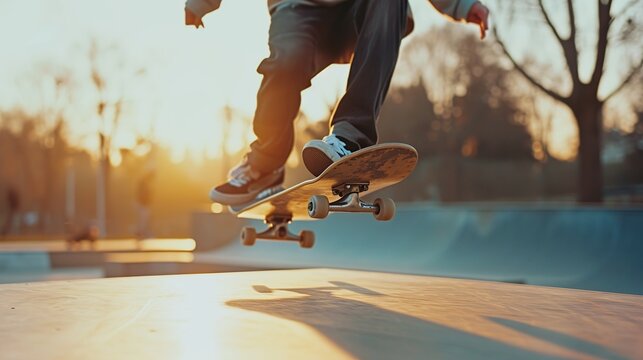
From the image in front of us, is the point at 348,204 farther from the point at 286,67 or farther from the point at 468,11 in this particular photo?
the point at 468,11

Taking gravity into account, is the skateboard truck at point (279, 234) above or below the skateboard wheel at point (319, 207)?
below

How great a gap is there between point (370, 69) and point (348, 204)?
61 cm

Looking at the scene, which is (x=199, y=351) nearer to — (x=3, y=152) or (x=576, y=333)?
(x=576, y=333)

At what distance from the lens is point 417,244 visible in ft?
26.5

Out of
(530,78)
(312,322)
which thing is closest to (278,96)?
(312,322)

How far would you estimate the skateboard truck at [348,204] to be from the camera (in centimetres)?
282

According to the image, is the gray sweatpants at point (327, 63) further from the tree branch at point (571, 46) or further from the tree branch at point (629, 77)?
the tree branch at point (571, 46)

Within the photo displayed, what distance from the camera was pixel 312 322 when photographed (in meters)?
1.64

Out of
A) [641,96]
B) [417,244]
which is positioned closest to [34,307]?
[417,244]

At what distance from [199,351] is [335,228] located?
26.0ft

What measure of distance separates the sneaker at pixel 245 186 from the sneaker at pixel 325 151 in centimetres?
80

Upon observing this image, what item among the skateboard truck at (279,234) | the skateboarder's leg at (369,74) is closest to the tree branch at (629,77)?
the skateboard truck at (279,234)

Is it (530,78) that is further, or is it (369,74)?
(530,78)

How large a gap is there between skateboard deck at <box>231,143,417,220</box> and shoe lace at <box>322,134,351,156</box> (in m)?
0.08
